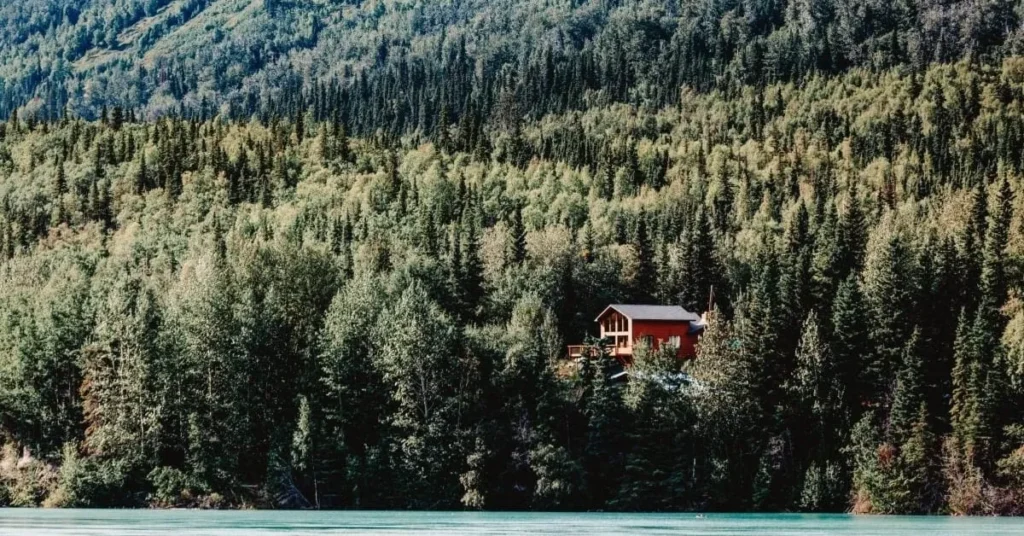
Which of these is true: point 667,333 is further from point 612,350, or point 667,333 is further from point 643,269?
point 643,269

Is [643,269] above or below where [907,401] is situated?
above

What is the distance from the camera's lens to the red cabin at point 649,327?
136625 mm

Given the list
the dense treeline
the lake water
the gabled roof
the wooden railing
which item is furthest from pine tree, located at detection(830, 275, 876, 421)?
the gabled roof

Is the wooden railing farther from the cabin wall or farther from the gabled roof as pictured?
the gabled roof

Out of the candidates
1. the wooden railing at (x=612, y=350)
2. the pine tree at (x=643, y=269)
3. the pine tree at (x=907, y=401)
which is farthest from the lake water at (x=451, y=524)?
the pine tree at (x=643, y=269)

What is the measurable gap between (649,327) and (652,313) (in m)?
2.14

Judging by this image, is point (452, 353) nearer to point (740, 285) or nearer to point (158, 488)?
point (158, 488)

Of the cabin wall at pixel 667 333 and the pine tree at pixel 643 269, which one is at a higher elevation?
the pine tree at pixel 643 269

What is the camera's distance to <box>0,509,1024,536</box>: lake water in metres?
67.8

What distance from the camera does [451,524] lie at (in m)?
77.2

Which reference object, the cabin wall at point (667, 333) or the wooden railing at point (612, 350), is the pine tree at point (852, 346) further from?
the cabin wall at point (667, 333)

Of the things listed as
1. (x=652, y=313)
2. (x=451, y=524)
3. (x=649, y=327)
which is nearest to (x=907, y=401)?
(x=649, y=327)

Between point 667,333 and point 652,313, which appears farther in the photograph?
point 652,313

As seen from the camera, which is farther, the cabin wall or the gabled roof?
Result: the gabled roof
